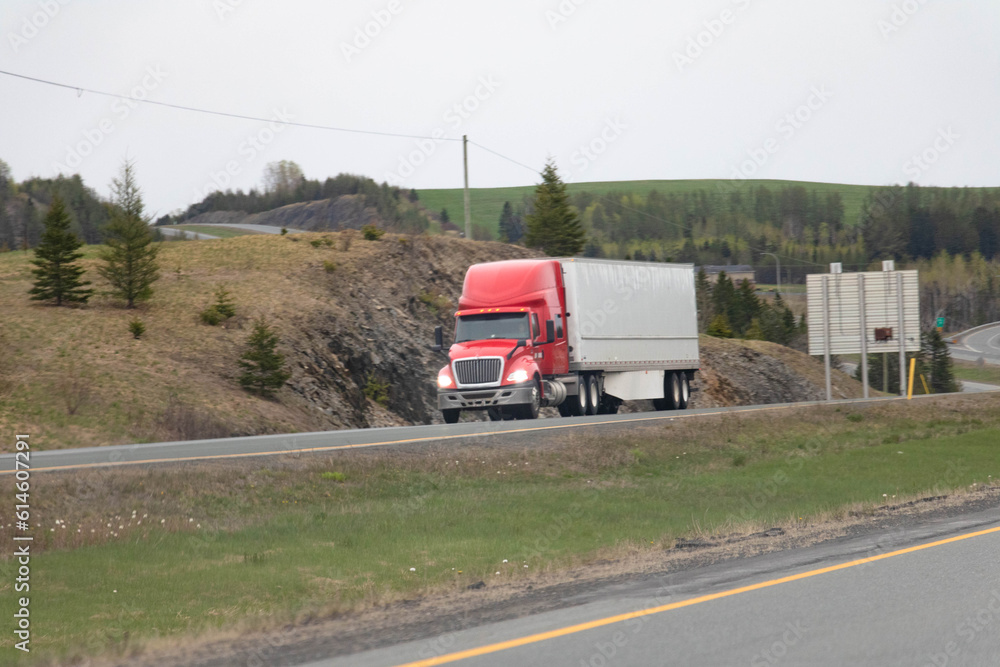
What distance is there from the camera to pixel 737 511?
16.9 metres

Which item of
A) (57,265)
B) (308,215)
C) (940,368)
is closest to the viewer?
(57,265)

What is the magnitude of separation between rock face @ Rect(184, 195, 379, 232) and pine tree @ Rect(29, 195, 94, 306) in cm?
5259

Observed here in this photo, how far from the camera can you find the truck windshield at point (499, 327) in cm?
2912

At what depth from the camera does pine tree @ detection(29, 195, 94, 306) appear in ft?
123

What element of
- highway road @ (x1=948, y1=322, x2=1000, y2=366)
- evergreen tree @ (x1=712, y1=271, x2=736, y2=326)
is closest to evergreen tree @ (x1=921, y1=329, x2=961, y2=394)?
evergreen tree @ (x1=712, y1=271, x2=736, y2=326)

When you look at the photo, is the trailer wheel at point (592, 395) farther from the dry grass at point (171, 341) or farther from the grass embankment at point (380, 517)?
the dry grass at point (171, 341)

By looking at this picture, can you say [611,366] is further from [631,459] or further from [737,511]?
[737,511]

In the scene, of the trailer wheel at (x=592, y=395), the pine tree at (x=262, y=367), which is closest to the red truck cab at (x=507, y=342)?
the trailer wheel at (x=592, y=395)

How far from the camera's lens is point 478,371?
1127 inches

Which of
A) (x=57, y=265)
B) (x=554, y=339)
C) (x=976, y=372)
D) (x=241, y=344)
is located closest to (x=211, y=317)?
(x=241, y=344)

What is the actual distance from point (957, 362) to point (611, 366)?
12497 cm

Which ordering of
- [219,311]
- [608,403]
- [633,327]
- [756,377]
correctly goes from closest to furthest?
[633,327] < [608,403] < [219,311] < [756,377]

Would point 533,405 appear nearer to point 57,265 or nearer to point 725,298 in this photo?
point 57,265

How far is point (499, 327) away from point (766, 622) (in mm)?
21482
